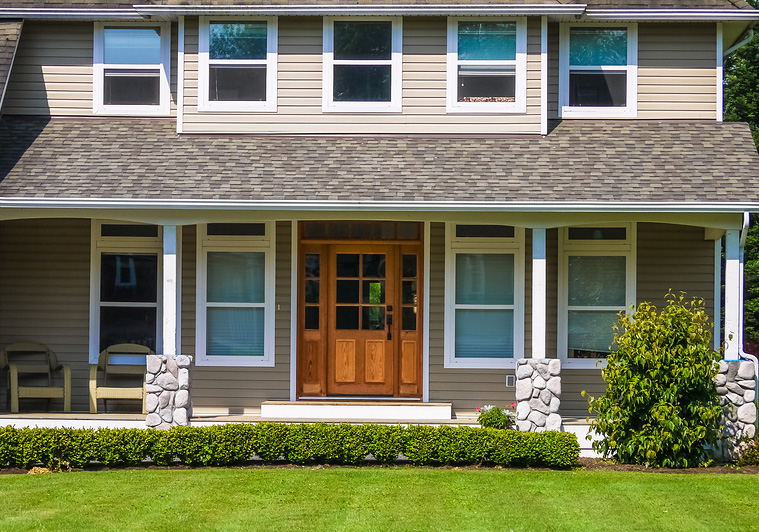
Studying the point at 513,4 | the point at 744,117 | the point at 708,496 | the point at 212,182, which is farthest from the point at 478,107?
the point at 744,117

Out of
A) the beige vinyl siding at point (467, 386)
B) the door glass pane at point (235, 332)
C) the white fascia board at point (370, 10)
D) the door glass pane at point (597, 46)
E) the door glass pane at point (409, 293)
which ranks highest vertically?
the white fascia board at point (370, 10)

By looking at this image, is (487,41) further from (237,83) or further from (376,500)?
(376,500)

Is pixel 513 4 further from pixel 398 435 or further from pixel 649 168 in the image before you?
pixel 398 435

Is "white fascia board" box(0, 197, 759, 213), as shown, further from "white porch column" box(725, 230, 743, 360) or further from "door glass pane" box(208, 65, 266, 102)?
"door glass pane" box(208, 65, 266, 102)

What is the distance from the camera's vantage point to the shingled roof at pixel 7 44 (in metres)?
12.6

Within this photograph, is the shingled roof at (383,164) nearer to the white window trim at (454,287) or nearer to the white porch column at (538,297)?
the white porch column at (538,297)

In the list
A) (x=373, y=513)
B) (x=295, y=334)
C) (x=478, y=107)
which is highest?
(x=478, y=107)

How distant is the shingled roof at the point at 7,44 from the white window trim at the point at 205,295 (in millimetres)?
3280

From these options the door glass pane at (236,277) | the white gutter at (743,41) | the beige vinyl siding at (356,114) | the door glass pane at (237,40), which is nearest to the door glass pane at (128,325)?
the door glass pane at (236,277)

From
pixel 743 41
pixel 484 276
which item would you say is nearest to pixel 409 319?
pixel 484 276

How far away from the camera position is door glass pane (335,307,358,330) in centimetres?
1314

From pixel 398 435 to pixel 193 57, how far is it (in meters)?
5.98

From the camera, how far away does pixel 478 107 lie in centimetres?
1267

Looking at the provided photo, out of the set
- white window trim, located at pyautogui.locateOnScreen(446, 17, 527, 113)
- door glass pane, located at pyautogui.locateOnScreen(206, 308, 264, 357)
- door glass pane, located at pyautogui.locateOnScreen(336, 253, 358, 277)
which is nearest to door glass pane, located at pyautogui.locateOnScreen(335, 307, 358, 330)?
door glass pane, located at pyautogui.locateOnScreen(336, 253, 358, 277)
